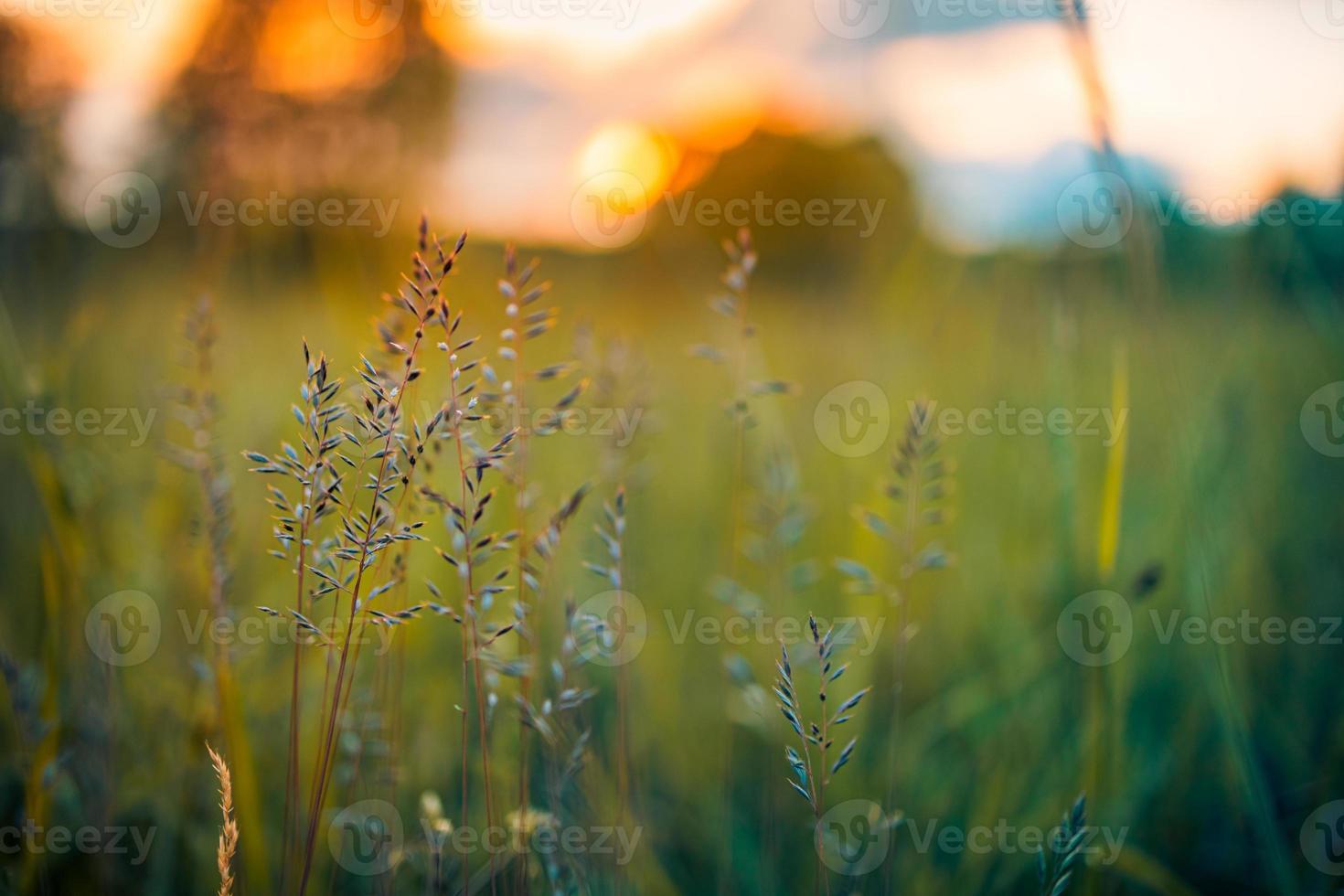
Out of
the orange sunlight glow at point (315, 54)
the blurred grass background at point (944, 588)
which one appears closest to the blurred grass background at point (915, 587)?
the blurred grass background at point (944, 588)

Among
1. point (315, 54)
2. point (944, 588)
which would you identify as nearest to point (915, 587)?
point (944, 588)

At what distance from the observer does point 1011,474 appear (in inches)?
99.4

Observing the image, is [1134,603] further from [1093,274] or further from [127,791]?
[127,791]

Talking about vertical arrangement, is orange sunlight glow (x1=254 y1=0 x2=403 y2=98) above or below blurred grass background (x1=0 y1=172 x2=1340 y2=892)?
above

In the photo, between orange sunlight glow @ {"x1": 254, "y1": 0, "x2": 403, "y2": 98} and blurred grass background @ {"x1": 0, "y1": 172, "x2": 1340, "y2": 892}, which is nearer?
blurred grass background @ {"x1": 0, "y1": 172, "x2": 1340, "y2": 892}

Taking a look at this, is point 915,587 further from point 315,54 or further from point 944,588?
point 315,54

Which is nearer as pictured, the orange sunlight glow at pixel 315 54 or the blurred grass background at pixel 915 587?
the blurred grass background at pixel 915 587

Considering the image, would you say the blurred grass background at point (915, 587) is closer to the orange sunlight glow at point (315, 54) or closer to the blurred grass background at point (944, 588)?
the blurred grass background at point (944, 588)

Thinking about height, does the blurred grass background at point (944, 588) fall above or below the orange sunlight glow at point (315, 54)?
below

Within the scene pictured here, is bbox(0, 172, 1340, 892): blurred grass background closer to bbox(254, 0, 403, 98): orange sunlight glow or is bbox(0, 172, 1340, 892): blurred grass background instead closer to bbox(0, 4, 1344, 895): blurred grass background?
bbox(0, 4, 1344, 895): blurred grass background

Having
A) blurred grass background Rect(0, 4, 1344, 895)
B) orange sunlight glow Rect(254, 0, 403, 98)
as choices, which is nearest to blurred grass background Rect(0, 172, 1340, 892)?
blurred grass background Rect(0, 4, 1344, 895)

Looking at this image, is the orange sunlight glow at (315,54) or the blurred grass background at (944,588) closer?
the blurred grass background at (944,588)

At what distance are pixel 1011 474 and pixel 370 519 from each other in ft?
7.73

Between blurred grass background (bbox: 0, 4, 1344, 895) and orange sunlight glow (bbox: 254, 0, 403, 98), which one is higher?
orange sunlight glow (bbox: 254, 0, 403, 98)
